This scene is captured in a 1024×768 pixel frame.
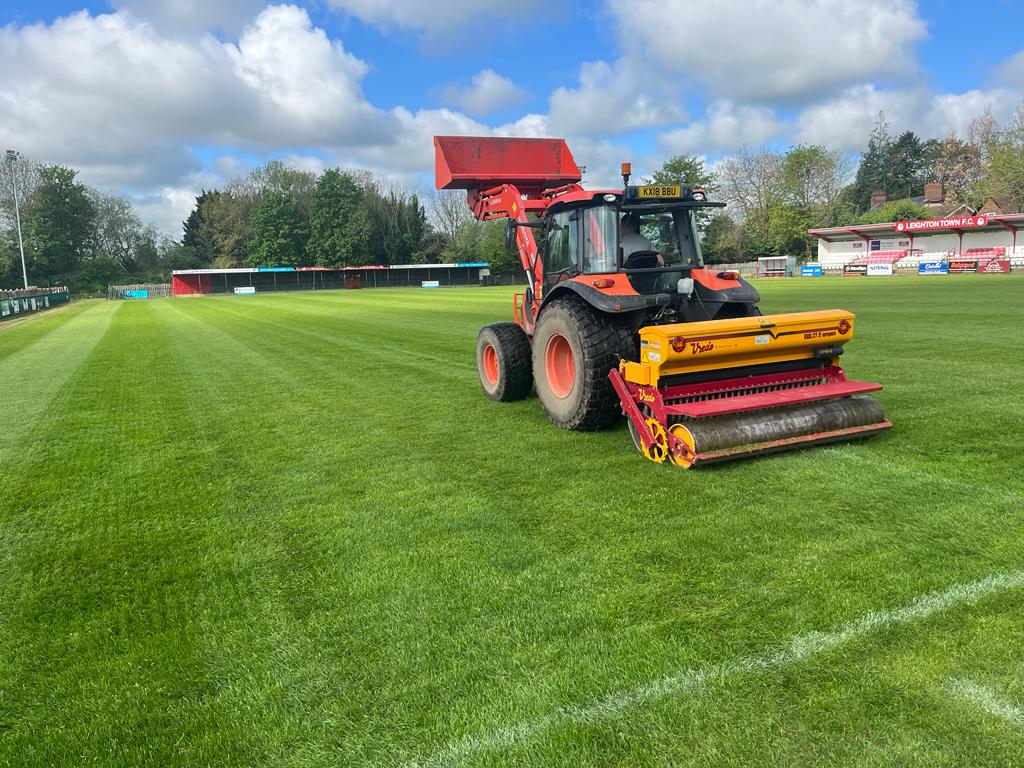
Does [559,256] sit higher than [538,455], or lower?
higher

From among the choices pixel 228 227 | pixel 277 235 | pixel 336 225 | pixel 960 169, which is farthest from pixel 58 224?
pixel 960 169

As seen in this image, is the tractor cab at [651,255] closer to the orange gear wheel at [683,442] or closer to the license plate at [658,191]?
the license plate at [658,191]

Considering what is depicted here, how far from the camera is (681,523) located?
12.9 feet

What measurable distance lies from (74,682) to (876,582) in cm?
363

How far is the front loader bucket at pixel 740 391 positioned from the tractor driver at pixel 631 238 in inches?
53.9

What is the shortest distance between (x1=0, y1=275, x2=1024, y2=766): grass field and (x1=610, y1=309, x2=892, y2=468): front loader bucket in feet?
0.67

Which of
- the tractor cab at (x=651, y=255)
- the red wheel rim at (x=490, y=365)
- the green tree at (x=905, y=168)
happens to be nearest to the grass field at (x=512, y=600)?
the tractor cab at (x=651, y=255)

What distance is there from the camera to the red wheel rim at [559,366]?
6316 mm

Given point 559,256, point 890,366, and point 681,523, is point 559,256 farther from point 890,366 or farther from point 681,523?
point 890,366

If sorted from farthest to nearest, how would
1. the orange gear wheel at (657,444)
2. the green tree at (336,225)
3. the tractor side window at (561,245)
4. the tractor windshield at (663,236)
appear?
the green tree at (336,225) → the tractor side window at (561,245) → the tractor windshield at (663,236) → the orange gear wheel at (657,444)

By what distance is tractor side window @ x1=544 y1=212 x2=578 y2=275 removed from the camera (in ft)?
21.5

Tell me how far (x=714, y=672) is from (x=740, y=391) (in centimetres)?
329

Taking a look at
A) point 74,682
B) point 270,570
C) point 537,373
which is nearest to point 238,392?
point 537,373

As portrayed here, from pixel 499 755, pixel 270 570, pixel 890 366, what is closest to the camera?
pixel 499 755
